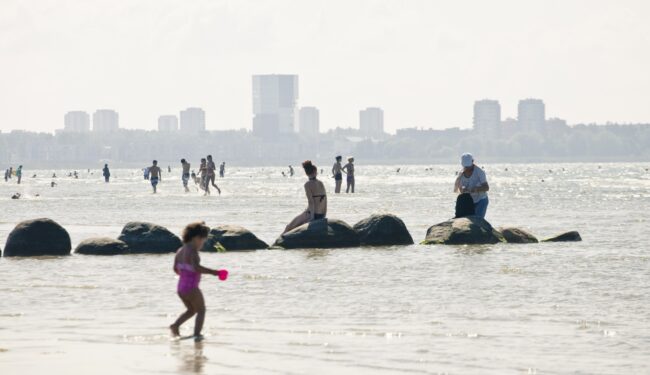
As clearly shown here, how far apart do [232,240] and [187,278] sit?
1014 cm

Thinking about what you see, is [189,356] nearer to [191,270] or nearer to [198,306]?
[198,306]

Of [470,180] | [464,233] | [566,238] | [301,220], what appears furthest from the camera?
[566,238]

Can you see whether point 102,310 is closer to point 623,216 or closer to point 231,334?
point 231,334

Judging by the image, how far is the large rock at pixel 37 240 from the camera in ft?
71.2

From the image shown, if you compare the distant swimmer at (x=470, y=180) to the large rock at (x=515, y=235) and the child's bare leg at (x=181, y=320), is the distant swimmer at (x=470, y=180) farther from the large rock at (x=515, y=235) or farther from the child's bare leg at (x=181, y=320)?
the child's bare leg at (x=181, y=320)

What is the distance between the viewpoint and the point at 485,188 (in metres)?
23.1

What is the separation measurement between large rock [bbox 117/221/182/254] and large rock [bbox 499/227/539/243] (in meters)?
6.06

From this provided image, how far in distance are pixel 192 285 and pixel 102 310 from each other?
2.35 meters

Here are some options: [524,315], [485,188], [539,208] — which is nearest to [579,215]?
[539,208]

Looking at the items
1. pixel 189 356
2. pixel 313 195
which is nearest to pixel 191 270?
pixel 189 356

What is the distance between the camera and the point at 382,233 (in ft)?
77.8

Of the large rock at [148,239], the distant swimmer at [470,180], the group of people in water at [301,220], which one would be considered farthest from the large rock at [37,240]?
the distant swimmer at [470,180]

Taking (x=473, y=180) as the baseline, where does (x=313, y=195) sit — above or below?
below

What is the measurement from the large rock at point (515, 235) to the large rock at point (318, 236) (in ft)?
9.57
